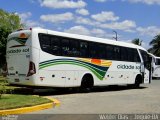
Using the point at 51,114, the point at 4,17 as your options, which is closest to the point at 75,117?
the point at 51,114

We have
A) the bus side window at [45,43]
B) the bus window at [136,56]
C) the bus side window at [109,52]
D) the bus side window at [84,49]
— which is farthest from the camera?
the bus window at [136,56]

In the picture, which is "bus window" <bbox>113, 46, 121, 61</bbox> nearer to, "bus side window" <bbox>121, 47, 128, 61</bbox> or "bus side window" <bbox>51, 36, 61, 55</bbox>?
"bus side window" <bbox>121, 47, 128, 61</bbox>

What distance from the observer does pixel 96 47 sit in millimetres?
23141

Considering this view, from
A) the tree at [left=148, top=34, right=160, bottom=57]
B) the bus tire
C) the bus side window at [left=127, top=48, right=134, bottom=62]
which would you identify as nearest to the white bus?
the bus tire

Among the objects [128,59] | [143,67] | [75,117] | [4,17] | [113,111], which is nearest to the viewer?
[75,117]

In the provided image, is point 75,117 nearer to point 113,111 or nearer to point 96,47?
point 113,111

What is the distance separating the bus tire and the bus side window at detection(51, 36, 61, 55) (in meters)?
2.83

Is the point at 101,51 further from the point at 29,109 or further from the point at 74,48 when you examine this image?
the point at 29,109

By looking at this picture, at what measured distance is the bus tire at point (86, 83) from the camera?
22.3 metres

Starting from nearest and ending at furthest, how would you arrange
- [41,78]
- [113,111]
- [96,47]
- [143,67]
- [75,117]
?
1. [75,117]
2. [113,111]
3. [41,78]
4. [96,47]
5. [143,67]

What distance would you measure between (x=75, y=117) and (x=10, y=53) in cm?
860

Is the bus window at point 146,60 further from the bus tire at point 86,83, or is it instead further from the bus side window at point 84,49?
the bus side window at point 84,49

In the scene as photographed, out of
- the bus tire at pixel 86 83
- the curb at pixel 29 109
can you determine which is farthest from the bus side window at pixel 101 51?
the curb at pixel 29 109

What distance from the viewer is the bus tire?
877 inches
